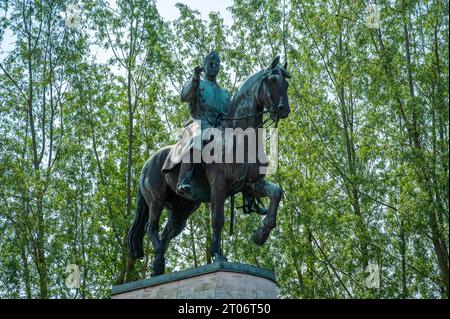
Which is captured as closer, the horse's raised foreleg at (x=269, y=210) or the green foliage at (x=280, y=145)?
the horse's raised foreleg at (x=269, y=210)

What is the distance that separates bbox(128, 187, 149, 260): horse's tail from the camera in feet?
35.3

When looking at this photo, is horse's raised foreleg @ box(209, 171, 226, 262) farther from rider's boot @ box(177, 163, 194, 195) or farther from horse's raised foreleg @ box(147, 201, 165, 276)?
horse's raised foreleg @ box(147, 201, 165, 276)

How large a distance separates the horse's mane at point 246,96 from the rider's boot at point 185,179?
91cm

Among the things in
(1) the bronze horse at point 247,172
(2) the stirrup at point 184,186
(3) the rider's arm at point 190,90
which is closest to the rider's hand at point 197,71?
(3) the rider's arm at point 190,90

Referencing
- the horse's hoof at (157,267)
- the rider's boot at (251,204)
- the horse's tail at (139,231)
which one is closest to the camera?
the rider's boot at (251,204)

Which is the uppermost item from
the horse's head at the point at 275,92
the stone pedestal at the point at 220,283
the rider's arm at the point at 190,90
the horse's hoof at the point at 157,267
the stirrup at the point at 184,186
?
the rider's arm at the point at 190,90

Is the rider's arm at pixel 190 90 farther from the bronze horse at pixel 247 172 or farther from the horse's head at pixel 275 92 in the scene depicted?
the horse's head at pixel 275 92

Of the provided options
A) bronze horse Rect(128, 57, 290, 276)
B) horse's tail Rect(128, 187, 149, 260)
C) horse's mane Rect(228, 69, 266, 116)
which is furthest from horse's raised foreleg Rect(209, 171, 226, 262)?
horse's tail Rect(128, 187, 149, 260)

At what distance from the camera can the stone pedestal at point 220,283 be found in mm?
8359

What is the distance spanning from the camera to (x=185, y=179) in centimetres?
945

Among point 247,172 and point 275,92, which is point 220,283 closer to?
Result: point 247,172

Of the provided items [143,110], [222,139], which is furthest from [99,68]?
[222,139]

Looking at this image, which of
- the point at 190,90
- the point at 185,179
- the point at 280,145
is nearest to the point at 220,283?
the point at 185,179
